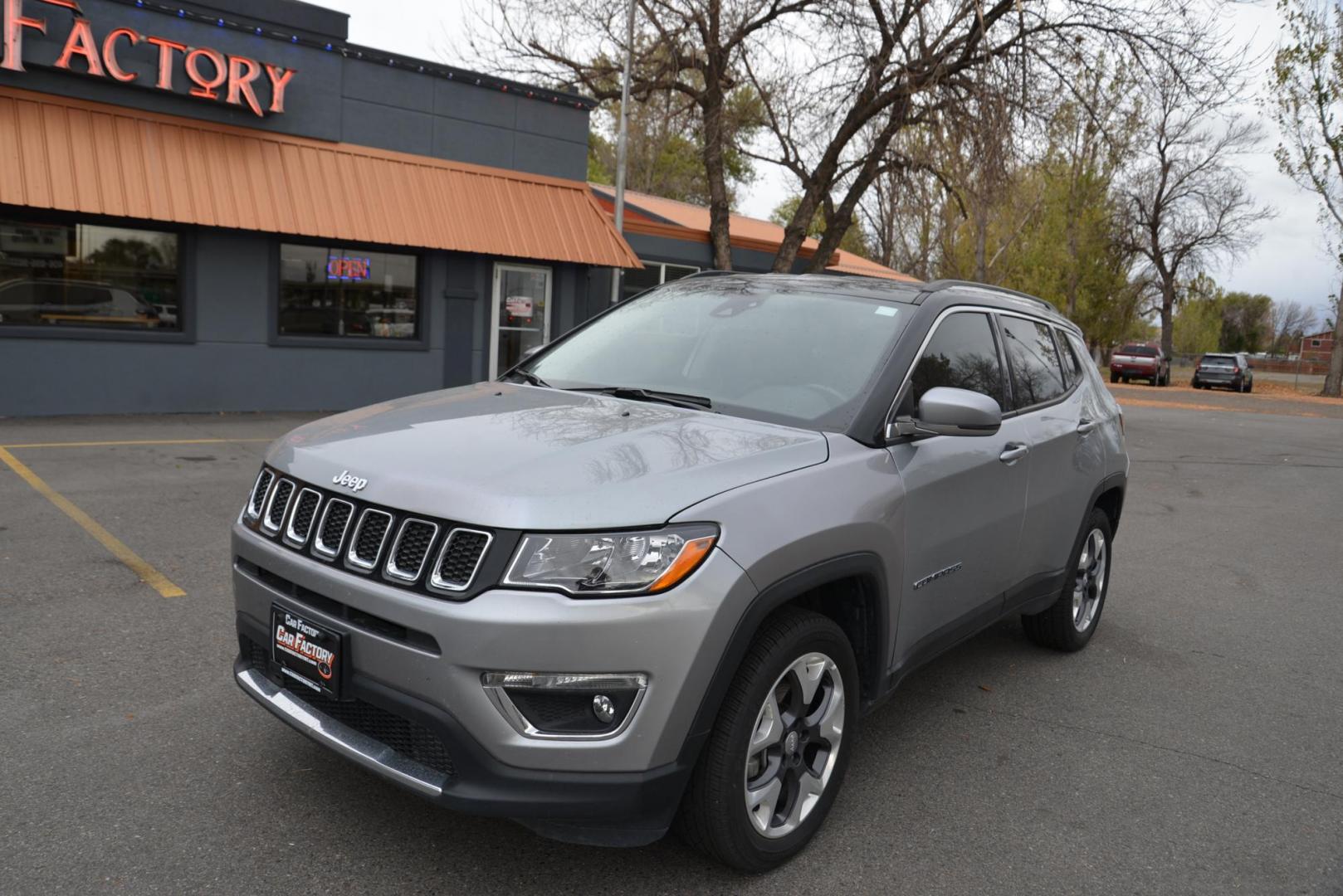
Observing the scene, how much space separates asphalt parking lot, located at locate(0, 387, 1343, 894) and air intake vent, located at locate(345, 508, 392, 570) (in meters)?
0.90

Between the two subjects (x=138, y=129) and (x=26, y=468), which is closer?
(x=26, y=468)

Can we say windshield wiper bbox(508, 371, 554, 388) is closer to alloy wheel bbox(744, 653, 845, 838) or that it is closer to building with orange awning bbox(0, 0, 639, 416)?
alloy wheel bbox(744, 653, 845, 838)

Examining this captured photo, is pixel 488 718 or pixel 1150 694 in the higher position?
pixel 488 718

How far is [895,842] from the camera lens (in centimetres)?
324

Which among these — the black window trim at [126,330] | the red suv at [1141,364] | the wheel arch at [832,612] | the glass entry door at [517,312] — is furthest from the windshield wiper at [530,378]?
the red suv at [1141,364]

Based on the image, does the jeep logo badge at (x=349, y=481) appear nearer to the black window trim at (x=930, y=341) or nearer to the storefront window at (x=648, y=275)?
the black window trim at (x=930, y=341)

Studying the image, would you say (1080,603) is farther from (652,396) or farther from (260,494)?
(260,494)

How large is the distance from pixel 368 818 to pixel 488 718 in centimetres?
94

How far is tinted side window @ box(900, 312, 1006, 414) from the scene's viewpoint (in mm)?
3730

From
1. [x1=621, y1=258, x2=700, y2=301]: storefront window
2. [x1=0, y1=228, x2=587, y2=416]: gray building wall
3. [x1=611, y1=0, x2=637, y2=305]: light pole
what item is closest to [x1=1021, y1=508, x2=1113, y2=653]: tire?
[x1=0, y1=228, x2=587, y2=416]: gray building wall

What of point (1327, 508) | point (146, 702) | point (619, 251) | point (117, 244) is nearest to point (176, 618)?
point (146, 702)

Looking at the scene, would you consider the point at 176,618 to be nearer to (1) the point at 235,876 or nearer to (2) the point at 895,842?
(1) the point at 235,876

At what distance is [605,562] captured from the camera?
8.41 feet

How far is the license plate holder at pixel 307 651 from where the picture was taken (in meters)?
2.73
